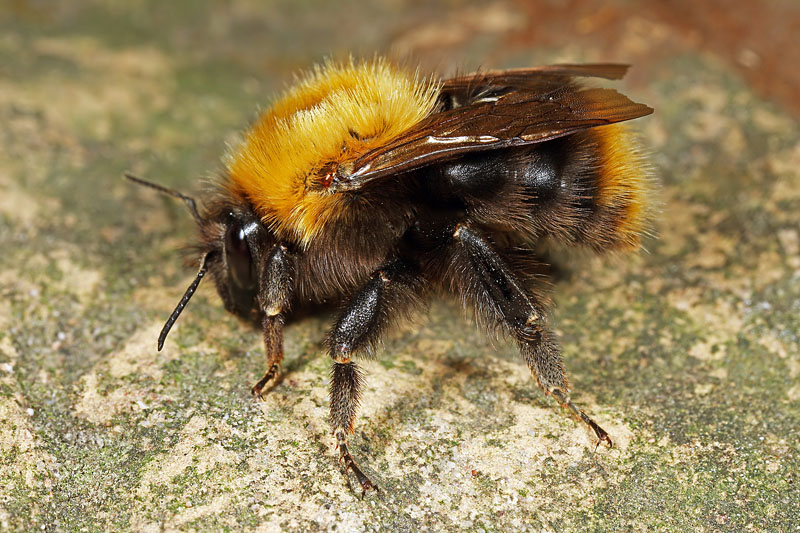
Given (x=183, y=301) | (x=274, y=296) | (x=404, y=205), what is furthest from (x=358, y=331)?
(x=183, y=301)

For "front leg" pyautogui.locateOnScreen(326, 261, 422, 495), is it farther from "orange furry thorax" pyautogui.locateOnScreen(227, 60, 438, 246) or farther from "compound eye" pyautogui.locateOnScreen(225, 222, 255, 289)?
"compound eye" pyautogui.locateOnScreen(225, 222, 255, 289)

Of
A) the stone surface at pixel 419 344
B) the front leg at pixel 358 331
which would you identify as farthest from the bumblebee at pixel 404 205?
the stone surface at pixel 419 344

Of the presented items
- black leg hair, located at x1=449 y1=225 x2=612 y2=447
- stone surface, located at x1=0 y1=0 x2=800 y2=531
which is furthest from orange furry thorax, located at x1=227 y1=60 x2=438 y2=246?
stone surface, located at x1=0 y1=0 x2=800 y2=531

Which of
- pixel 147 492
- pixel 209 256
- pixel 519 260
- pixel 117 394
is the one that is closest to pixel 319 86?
pixel 209 256

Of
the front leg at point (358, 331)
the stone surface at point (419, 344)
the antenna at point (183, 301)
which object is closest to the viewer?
the stone surface at point (419, 344)

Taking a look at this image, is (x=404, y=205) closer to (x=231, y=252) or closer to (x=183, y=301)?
(x=231, y=252)

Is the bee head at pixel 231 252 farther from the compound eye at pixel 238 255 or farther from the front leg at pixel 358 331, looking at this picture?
the front leg at pixel 358 331
